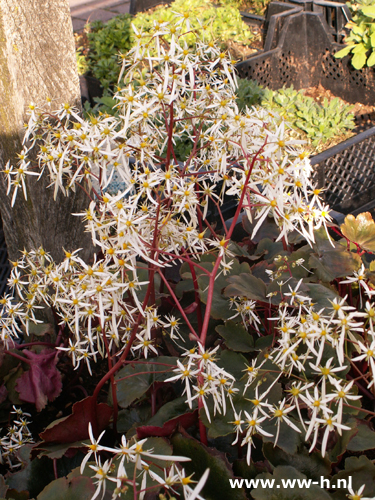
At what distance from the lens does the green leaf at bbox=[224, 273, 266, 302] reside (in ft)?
3.85

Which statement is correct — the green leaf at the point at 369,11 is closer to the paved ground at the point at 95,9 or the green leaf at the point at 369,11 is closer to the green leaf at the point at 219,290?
the green leaf at the point at 219,290

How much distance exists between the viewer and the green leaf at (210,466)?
0.94 metres

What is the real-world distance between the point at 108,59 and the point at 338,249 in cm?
355

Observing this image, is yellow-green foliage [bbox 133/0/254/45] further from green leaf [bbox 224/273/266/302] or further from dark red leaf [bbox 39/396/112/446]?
dark red leaf [bbox 39/396/112/446]

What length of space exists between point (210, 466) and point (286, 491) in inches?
6.1

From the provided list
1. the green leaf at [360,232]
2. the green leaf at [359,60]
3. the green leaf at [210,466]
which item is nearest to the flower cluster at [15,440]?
the green leaf at [210,466]

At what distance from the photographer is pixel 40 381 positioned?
1.31 meters

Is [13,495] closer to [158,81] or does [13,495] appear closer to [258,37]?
[158,81]

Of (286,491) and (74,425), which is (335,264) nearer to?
(286,491)

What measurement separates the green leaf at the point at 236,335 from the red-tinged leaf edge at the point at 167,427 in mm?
218

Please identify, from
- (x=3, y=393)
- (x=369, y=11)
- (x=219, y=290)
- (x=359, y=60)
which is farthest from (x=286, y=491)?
(x=369, y=11)

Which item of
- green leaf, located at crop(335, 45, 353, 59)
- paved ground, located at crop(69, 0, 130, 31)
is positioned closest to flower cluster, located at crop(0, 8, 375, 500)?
green leaf, located at crop(335, 45, 353, 59)

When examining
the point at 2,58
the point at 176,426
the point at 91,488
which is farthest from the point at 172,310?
the point at 2,58

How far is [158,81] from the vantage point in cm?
119
